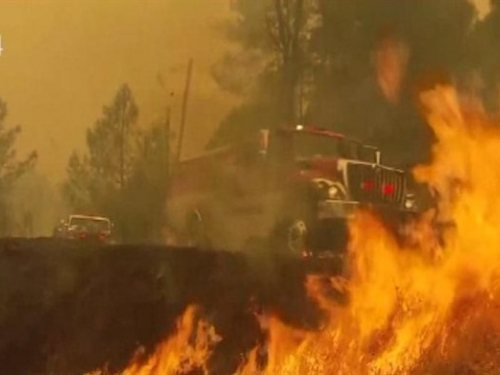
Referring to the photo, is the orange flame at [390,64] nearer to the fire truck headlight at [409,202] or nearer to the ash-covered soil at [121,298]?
the fire truck headlight at [409,202]

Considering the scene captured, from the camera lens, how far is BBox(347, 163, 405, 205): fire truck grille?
4.50m

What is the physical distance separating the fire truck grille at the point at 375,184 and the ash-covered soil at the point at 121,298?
0.61 meters

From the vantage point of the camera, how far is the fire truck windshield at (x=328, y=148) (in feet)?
14.4

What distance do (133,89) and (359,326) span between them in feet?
4.83

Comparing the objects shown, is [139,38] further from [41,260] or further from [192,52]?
[41,260]

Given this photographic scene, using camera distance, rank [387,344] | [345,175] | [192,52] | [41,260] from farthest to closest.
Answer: [345,175] → [192,52] → [387,344] → [41,260]

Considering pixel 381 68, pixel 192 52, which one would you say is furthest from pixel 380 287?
pixel 192 52

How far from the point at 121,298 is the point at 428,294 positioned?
4.42 ft

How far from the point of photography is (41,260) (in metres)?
3.61

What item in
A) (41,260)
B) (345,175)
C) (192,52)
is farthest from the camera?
(345,175)

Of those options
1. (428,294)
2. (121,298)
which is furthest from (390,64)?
(121,298)

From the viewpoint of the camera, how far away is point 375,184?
481 centimetres

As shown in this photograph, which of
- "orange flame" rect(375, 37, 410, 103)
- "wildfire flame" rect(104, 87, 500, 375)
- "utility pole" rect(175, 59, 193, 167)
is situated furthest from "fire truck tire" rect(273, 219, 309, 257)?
"orange flame" rect(375, 37, 410, 103)

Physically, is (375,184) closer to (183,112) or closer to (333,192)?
(333,192)
